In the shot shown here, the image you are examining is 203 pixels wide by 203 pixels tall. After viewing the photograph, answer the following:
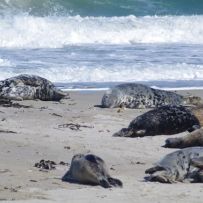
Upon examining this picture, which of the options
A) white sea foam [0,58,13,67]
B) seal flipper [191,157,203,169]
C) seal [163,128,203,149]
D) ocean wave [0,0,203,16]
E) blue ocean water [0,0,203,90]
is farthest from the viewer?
ocean wave [0,0,203,16]

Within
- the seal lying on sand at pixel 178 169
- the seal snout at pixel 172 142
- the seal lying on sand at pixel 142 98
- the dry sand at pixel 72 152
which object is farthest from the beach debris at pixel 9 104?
the seal lying on sand at pixel 178 169

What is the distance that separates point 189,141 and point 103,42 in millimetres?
13786

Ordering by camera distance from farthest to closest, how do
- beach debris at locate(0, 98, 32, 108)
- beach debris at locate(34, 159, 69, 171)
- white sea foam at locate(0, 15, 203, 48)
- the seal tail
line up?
white sea foam at locate(0, 15, 203, 48) → beach debris at locate(0, 98, 32, 108) → the seal tail → beach debris at locate(34, 159, 69, 171)

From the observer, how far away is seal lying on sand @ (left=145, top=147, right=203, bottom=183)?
739cm

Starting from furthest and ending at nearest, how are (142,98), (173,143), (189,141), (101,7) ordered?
(101,7), (142,98), (173,143), (189,141)

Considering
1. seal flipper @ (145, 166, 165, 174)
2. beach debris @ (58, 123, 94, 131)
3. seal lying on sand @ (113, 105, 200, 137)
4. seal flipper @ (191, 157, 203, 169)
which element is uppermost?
seal lying on sand @ (113, 105, 200, 137)

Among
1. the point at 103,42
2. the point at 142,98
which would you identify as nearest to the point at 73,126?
the point at 142,98

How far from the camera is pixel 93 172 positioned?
712 centimetres

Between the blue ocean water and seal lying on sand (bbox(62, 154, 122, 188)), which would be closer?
seal lying on sand (bbox(62, 154, 122, 188))

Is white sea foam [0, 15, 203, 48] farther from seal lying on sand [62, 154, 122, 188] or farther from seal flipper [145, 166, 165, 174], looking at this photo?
seal lying on sand [62, 154, 122, 188]

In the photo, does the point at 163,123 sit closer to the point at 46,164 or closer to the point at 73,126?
the point at 73,126

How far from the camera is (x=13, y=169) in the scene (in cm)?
764

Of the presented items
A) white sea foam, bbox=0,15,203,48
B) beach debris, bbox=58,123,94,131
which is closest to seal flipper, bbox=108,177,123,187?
beach debris, bbox=58,123,94,131

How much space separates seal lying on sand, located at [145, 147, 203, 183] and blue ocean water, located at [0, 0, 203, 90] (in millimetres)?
6955
